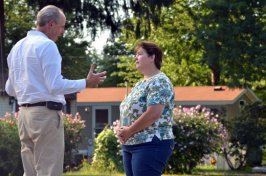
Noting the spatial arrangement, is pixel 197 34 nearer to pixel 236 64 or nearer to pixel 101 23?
pixel 236 64

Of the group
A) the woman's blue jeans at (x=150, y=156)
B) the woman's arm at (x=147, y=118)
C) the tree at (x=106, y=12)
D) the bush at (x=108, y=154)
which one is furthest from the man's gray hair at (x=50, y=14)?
the tree at (x=106, y=12)

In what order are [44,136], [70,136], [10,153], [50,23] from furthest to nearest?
1. [70,136]
2. [10,153]
3. [50,23]
4. [44,136]

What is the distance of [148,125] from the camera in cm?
398

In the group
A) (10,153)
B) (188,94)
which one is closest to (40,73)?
(10,153)

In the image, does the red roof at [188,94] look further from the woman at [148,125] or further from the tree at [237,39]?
the woman at [148,125]

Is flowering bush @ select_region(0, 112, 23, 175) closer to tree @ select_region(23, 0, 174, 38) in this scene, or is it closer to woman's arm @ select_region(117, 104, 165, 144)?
tree @ select_region(23, 0, 174, 38)

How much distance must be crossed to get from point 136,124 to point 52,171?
29.3 inches

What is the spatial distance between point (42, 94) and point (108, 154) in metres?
8.83

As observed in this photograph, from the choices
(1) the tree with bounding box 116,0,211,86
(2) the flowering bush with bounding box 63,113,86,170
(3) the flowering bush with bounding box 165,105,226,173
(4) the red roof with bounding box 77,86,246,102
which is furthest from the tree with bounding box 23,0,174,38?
(1) the tree with bounding box 116,0,211,86

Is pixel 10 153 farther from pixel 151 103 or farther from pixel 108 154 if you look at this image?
pixel 151 103

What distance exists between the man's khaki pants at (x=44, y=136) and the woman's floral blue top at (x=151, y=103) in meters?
0.59

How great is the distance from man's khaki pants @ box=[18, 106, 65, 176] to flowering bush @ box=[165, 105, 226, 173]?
25.7 feet

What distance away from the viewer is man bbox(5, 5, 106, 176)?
377 cm

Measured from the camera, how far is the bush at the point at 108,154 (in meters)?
12.4
